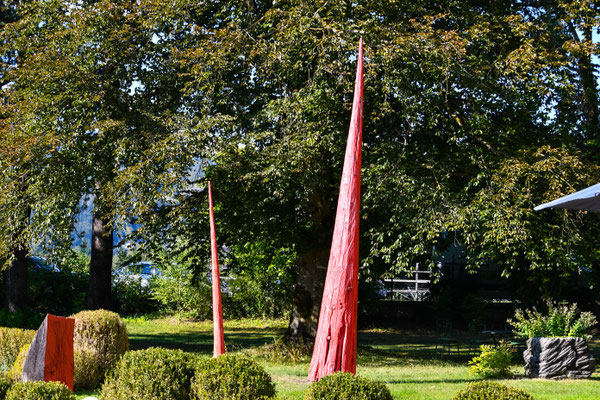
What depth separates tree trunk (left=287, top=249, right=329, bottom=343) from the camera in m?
13.7

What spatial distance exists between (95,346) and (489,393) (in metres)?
6.20

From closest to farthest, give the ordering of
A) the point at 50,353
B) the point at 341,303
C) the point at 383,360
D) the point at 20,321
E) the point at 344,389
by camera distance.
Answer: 1. the point at 344,389
2. the point at 341,303
3. the point at 50,353
4. the point at 20,321
5. the point at 383,360

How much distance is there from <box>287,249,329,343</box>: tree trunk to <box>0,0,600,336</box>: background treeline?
871mm

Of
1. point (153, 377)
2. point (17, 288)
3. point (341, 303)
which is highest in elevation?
point (17, 288)

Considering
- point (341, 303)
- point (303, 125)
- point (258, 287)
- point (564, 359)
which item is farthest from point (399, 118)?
point (258, 287)

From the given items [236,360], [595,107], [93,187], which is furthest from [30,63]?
[595,107]

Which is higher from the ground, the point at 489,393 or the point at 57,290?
the point at 57,290

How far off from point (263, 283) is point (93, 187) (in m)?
10.9

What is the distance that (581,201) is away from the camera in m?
6.65

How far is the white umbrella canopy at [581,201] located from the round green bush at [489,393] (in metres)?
2.00

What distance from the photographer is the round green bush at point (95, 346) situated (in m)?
8.84

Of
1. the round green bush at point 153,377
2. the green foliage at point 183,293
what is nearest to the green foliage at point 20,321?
the round green bush at point 153,377

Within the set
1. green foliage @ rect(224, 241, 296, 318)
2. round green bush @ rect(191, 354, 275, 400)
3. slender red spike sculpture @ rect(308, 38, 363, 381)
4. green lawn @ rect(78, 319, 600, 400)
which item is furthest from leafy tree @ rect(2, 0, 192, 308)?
green foliage @ rect(224, 241, 296, 318)

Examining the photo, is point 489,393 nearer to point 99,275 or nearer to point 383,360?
point 383,360
